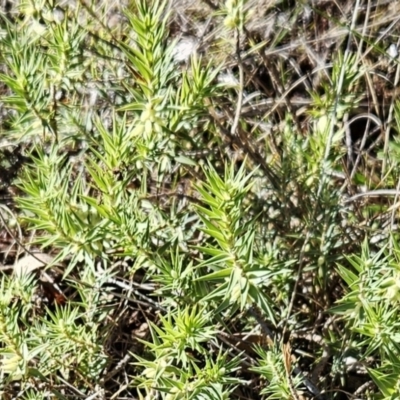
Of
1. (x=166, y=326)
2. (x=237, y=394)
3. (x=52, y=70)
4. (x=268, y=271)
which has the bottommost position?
(x=237, y=394)

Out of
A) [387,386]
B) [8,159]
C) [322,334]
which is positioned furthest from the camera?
[8,159]

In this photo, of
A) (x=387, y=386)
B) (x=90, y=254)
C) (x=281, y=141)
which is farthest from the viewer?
(x=281, y=141)

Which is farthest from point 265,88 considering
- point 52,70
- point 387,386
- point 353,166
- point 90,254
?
point 387,386

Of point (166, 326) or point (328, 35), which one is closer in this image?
point (166, 326)

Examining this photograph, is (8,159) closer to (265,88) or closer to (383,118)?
(265,88)

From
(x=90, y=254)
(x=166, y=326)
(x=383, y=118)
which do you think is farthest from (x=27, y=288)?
(x=383, y=118)

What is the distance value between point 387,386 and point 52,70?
1.00 meters

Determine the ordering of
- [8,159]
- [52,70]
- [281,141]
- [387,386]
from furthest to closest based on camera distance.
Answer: [8,159] < [281,141] < [52,70] < [387,386]

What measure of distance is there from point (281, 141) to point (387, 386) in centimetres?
92

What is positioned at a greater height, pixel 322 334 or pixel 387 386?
pixel 387 386

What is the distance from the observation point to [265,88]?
2.30 meters

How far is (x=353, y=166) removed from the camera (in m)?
2.20

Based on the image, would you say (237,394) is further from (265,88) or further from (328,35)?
(328,35)

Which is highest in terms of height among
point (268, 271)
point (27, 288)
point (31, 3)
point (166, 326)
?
point (31, 3)
